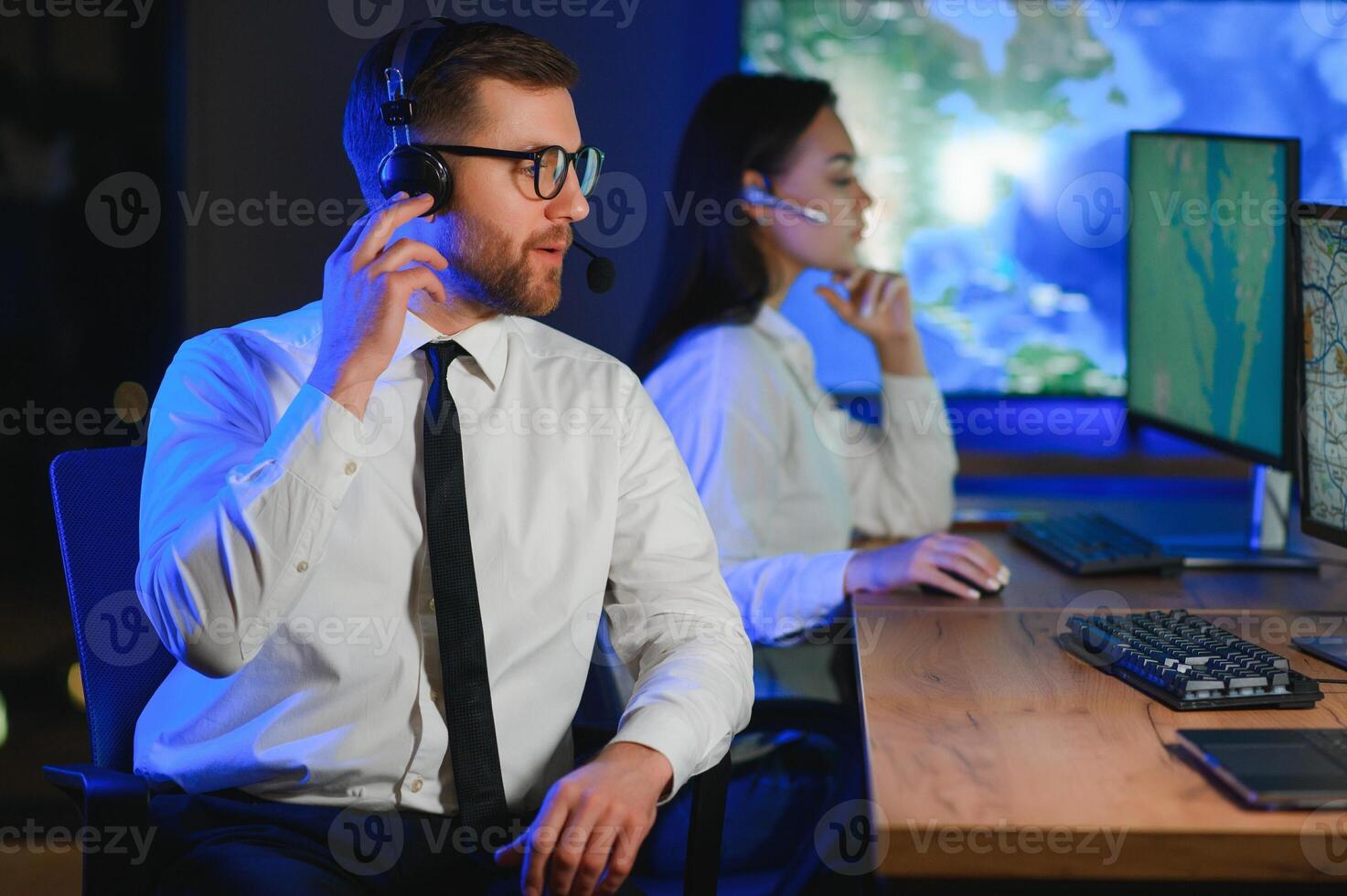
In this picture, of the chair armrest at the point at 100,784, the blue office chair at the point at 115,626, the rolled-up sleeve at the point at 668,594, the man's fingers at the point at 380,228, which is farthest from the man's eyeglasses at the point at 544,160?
the chair armrest at the point at 100,784

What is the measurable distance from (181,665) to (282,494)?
0.35 metres

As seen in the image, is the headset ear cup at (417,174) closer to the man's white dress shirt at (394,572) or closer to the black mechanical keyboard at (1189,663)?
the man's white dress shirt at (394,572)

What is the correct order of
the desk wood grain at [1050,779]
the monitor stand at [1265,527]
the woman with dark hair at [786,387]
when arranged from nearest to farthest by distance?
1. the desk wood grain at [1050,779]
2. the woman with dark hair at [786,387]
3. the monitor stand at [1265,527]

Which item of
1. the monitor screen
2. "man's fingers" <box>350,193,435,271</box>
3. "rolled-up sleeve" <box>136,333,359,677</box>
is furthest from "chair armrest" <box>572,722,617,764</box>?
the monitor screen

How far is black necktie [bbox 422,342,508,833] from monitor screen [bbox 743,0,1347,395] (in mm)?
1646

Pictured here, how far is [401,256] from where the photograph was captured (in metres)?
1.31

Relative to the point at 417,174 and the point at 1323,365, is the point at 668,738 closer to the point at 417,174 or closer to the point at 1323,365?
the point at 417,174

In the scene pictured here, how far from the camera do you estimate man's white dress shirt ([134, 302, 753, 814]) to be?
1.25 metres

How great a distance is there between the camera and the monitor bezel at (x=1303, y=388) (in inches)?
60.6

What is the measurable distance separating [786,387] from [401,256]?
0.94 meters

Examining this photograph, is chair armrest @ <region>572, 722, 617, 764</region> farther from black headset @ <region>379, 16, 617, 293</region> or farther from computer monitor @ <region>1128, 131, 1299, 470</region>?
computer monitor @ <region>1128, 131, 1299, 470</region>

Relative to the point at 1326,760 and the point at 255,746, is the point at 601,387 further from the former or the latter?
the point at 1326,760

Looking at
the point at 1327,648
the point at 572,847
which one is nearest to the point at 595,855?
the point at 572,847

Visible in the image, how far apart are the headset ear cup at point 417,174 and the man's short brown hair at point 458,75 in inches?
1.9
